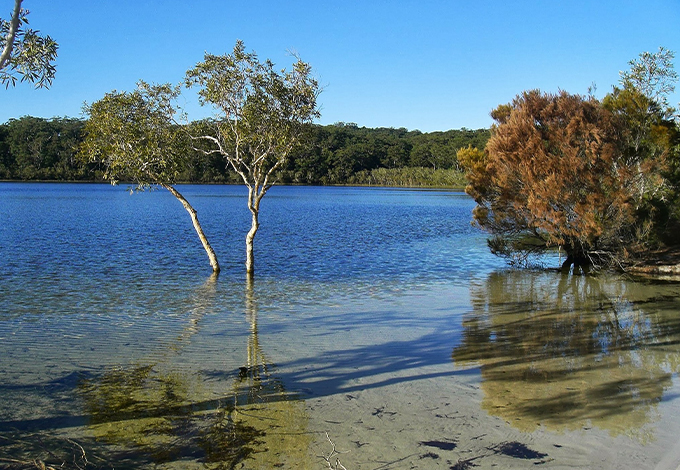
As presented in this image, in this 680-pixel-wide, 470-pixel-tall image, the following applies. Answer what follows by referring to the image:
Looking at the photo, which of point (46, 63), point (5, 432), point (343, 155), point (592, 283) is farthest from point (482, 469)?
point (343, 155)

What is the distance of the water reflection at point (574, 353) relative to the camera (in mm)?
7641

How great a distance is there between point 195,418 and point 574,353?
719cm

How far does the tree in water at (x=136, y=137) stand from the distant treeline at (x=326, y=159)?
96.3m

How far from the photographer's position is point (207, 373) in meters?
9.02

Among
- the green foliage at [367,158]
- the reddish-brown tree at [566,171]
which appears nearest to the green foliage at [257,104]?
the reddish-brown tree at [566,171]

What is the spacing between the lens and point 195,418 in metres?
7.12

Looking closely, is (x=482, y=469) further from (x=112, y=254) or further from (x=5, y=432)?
(x=112, y=254)

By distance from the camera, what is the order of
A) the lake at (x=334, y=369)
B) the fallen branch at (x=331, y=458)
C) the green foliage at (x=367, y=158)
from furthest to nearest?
the green foliage at (x=367, y=158) → the lake at (x=334, y=369) → the fallen branch at (x=331, y=458)

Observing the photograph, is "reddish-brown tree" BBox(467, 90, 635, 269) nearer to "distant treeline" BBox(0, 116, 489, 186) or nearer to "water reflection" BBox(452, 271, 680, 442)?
"water reflection" BBox(452, 271, 680, 442)

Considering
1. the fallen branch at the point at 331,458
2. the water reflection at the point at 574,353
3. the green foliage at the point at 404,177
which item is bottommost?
the fallen branch at the point at 331,458

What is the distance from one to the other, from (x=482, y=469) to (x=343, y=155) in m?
160

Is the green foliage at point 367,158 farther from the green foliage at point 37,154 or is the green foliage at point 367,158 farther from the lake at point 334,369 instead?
the lake at point 334,369

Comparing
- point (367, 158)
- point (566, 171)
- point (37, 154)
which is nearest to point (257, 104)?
point (566, 171)

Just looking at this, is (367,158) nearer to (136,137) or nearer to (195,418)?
(136,137)
